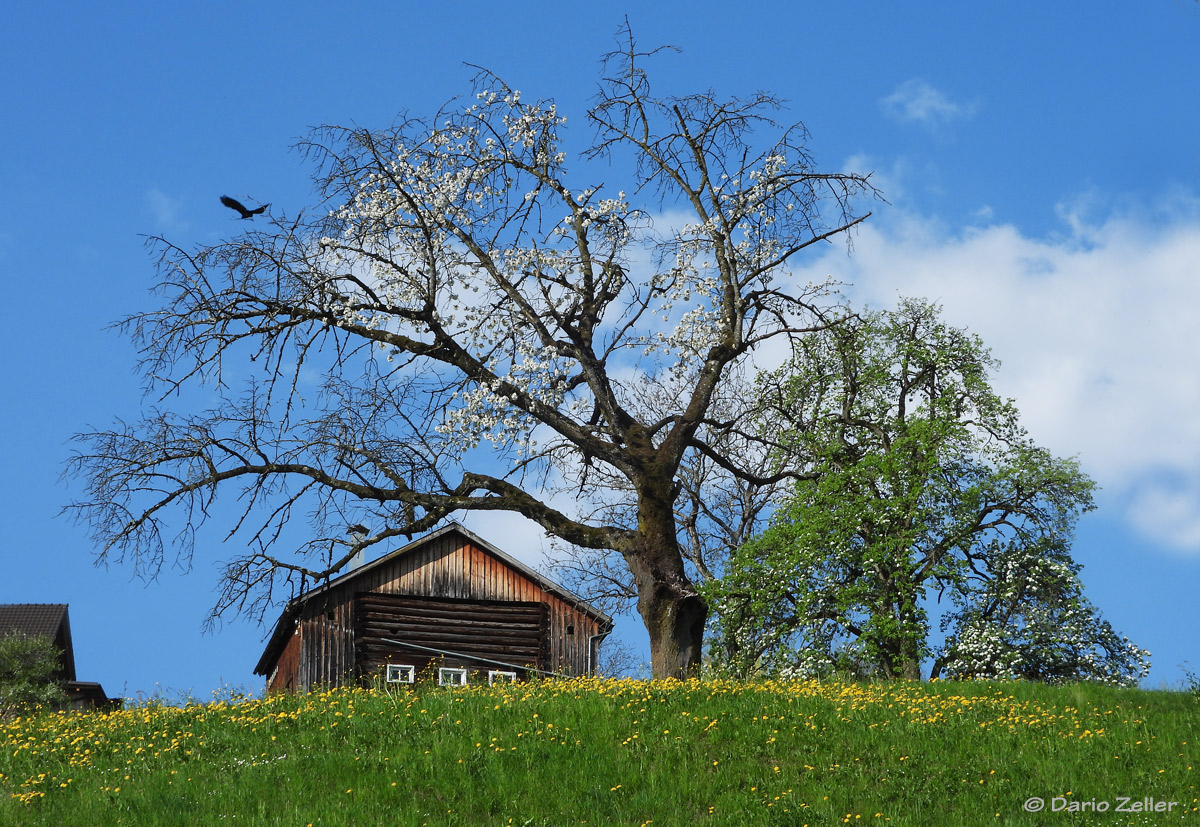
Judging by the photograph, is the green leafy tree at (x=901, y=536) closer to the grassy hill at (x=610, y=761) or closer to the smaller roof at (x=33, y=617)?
the grassy hill at (x=610, y=761)

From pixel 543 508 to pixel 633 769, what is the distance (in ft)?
24.4

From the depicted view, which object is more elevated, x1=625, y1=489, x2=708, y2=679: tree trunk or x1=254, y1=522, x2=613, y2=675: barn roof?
x1=254, y1=522, x2=613, y2=675: barn roof

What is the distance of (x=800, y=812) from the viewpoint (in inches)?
437

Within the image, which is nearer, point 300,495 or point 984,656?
point 300,495

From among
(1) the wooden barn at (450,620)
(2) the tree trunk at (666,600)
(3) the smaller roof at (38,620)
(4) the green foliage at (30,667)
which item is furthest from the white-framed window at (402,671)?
(3) the smaller roof at (38,620)

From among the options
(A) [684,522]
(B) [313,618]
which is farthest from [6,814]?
(A) [684,522]

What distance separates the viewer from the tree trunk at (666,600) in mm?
18219

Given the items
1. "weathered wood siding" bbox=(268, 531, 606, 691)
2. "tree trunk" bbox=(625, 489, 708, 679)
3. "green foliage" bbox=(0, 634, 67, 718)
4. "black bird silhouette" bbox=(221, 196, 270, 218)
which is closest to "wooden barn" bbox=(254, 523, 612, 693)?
"weathered wood siding" bbox=(268, 531, 606, 691)

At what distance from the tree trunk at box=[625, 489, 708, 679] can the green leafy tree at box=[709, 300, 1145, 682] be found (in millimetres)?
5463

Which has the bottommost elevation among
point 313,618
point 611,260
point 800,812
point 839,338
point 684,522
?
point 800,812

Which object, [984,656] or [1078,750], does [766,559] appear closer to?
[984,656]

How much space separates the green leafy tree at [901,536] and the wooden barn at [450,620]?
278 inches

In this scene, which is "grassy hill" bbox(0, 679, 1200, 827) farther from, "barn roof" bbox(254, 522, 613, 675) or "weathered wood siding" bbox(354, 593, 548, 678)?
"weathered wood siding" bbox(354, 593, 548, 678)

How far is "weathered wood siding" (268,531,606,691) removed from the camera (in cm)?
3181
